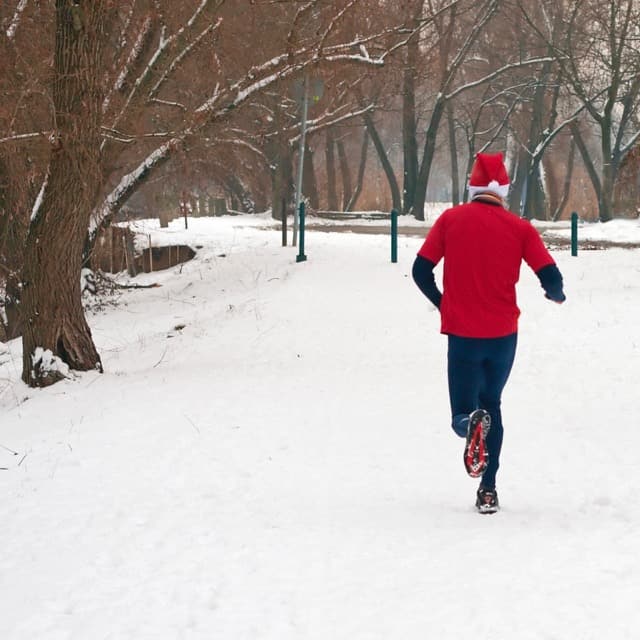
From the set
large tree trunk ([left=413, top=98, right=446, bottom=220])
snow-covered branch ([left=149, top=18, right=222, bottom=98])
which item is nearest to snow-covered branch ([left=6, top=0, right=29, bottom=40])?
snow-covered branch ([left=149, top=18, right=222, bottom=98])

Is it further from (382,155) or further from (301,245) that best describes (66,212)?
(382,155)

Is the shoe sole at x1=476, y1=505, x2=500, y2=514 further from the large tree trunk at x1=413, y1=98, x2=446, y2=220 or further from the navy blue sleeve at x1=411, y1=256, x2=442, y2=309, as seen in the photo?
the large tree trunk at x1=413, y1=98, x2=446, y2=220

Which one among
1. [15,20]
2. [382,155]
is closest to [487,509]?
[15,20]

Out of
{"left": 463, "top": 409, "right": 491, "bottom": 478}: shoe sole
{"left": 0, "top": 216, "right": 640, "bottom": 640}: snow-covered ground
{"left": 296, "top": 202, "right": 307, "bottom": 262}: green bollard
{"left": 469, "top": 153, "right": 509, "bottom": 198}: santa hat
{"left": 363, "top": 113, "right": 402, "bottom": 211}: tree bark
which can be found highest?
{"left": 363, "top": 113, "right": 402, "bottom": 211}: tree bark

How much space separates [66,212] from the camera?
923cm

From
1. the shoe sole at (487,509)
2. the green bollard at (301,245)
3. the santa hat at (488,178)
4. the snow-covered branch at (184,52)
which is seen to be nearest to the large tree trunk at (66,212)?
the snow-covered branch at (184,52)

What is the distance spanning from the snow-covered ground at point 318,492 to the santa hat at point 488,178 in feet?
6.10

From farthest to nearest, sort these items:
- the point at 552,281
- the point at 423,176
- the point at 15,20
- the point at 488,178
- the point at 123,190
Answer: the point at 423,176 → the point at 123,190 → the point at 15,20 → the point at 488,178 → the point at 552,281

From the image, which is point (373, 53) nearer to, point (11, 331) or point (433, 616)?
point (11, 331)

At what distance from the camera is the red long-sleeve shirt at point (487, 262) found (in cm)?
459

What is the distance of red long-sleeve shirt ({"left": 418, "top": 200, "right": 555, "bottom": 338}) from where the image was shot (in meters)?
4.59

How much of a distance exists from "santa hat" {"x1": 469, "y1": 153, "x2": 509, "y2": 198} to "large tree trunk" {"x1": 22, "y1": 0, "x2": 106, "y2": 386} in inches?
219

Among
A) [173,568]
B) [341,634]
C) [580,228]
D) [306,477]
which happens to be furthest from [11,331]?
[580,228]

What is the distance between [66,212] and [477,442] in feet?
20.3
